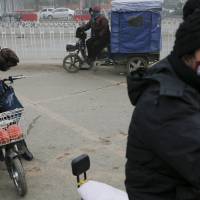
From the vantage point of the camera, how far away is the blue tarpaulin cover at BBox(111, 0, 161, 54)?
9.45 meters

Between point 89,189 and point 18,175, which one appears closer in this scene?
point 89,189

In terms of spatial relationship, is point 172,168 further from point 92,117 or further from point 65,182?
point 92,117

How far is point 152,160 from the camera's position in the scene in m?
1.57

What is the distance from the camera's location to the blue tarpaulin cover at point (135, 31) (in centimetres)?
945

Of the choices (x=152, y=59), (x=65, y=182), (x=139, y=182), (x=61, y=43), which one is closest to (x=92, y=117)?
(x=65, y=182)

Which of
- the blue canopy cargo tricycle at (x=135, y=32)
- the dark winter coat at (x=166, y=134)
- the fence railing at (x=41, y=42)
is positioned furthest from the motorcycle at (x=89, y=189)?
the fence railing at (x=41, y=42)

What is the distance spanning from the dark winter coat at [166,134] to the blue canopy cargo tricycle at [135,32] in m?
7.98

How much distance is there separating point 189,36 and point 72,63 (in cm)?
888

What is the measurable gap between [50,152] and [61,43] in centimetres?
748

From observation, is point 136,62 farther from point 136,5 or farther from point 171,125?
point 171,125

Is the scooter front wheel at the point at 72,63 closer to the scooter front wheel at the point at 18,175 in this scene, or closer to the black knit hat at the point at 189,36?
the scooter front wheel at the point at 18,175

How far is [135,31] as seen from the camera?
31.2 ft

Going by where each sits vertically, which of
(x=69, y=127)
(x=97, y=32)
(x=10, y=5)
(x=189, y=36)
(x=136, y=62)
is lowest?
(x=10, y=5)

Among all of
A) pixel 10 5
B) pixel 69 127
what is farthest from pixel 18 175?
pixel 10 5
